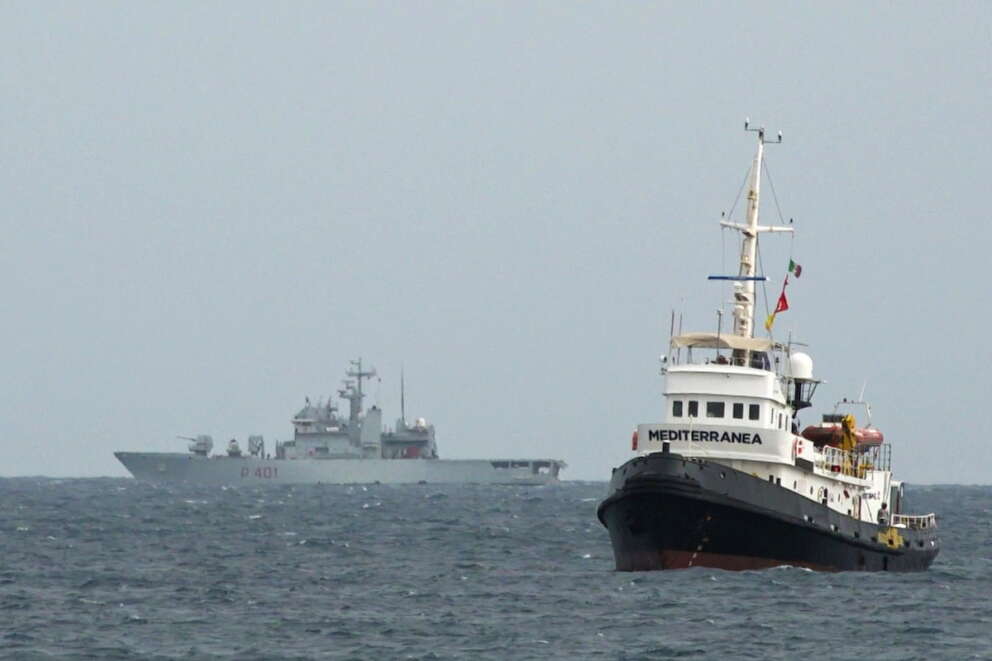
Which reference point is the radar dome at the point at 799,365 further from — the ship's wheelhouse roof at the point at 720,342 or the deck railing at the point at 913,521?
the deck railing at the point at 913,521

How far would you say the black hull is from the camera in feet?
138

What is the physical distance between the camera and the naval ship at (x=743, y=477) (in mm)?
42344

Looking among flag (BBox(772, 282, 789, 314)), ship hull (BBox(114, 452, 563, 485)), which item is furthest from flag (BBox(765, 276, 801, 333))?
ship hull (BBox(114, 452, 563, 485))

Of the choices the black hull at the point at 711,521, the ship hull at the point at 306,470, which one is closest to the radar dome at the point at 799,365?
the black hull at the point at 711,521

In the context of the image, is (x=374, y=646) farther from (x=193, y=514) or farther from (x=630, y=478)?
(x=193, y=514)

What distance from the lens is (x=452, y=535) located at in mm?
65125

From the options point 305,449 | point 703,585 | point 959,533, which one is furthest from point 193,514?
point 305,449

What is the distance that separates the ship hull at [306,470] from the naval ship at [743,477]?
376ft

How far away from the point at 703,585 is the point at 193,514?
48.9 m

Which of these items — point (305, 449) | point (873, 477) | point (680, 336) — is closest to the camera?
point (680, 336)

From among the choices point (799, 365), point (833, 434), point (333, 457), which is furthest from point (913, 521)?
point (333, 457)

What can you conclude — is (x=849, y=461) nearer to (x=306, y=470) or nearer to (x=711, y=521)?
(x=711, y=521)

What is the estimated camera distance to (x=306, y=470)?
529 ft

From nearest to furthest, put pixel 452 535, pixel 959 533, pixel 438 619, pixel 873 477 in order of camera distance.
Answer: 1. pixel 438 619
2. pixel 873 477
3. pixel 452 535
4. pixel 959 533
